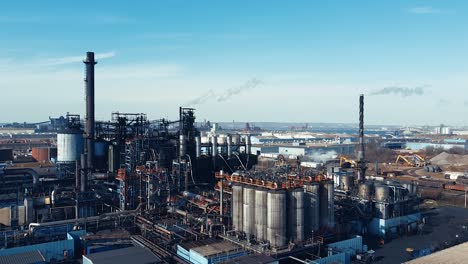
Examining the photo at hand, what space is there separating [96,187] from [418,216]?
25775 millimetres

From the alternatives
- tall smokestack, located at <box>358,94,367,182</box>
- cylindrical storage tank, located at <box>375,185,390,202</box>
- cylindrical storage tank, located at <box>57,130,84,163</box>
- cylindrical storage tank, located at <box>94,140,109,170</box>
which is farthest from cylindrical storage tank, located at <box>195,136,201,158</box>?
cylindrical storage tank, located at <box>375,185,390,202</box>

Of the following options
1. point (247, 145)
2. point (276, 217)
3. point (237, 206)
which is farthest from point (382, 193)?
point (247, 145)

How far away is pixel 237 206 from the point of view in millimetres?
24297

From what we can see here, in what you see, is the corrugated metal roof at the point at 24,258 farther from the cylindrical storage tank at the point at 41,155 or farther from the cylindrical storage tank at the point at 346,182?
the cylindrical storage tank at the point at 41,155

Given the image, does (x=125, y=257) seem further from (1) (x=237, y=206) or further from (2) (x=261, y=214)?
(2) (x=261, y=214)

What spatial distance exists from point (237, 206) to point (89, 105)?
66.2ft

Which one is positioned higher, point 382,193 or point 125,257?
point 382,193

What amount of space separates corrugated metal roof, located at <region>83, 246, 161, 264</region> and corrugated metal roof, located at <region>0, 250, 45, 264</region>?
252 centimetres

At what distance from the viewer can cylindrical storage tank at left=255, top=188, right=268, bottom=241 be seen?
2269cm

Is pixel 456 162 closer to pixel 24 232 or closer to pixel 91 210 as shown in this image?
pixel 91 210

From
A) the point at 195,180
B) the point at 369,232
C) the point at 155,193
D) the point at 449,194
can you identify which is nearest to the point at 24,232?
the point at 155,193

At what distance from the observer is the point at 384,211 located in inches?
1122

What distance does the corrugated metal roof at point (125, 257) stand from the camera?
19484 millimetres

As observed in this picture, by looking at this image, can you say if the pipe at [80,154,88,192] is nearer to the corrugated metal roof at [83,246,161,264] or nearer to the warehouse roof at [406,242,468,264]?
the corrugated metal roof at [83,246,161,264]
